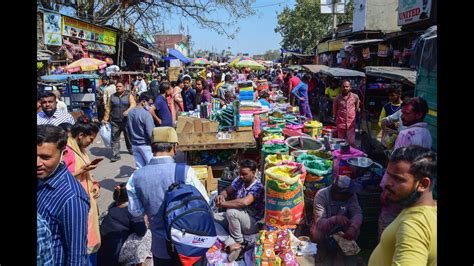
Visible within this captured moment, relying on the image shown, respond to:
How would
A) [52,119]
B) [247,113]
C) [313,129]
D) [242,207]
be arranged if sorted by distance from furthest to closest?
[313,129] → [247,113] → [52,119] → [242,207]

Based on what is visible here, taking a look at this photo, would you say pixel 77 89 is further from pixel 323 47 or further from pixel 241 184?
pixel 323 47

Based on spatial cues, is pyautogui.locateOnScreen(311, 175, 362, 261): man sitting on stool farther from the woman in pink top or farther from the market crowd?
the woman in pink top

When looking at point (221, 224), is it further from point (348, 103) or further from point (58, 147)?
point (348, 103)

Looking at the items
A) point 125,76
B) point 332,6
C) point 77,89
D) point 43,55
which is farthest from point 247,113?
point 332,6

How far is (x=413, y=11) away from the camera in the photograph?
1149 centimetres

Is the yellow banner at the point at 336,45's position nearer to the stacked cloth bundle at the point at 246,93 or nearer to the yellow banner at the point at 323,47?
the yellow banner at the point at 323,47

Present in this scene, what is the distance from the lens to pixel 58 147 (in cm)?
222

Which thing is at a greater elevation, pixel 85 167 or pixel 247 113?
pixel 247 113

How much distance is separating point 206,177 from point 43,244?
3618 mm

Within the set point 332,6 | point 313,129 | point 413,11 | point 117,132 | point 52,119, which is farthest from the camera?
point 332,6

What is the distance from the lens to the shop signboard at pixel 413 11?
10562mm
